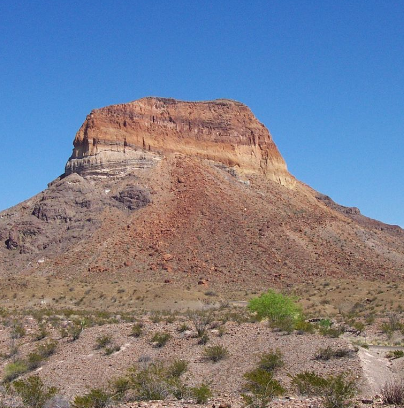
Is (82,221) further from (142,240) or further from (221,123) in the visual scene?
(221,123)

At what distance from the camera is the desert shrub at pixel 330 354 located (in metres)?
18.3

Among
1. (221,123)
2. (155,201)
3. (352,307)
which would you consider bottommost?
(352,307)

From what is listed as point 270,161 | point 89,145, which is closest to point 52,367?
point 89,145

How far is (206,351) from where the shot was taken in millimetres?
19391

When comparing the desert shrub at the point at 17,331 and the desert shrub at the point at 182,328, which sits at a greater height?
the desert shrub at the point at 17,331

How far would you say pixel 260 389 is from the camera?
14641 mm

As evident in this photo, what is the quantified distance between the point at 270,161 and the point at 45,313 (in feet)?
213

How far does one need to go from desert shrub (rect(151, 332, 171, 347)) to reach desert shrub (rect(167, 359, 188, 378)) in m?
2.76

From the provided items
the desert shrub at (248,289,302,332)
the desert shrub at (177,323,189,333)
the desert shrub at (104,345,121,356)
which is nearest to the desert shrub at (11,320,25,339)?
the desert shrub at (104,345,121,356)

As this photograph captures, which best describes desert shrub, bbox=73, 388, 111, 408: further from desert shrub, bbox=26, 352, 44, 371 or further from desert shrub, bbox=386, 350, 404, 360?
desert shrub, bbox=386, 350, 404, 360

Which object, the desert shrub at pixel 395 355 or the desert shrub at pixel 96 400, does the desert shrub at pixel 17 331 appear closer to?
the desert shrub at pixel 96 400

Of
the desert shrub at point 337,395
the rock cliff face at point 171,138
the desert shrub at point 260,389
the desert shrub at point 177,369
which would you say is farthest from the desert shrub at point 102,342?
the rock cliff face at point 171,138

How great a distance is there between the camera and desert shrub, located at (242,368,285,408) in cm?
1351

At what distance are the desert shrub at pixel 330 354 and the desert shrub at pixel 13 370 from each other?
387 inches
